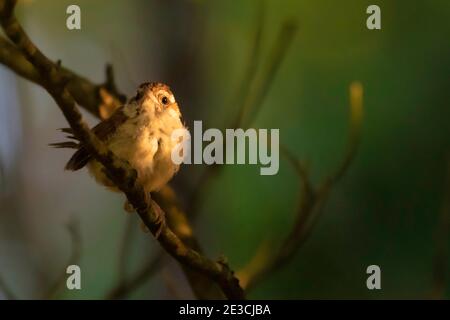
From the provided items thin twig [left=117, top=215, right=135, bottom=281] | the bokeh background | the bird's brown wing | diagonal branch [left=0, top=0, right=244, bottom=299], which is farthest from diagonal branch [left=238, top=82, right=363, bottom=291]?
the bird's brown wing

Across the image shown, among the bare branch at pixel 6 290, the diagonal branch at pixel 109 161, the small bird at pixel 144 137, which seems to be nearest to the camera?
the diagonal branch at pixel 109 161

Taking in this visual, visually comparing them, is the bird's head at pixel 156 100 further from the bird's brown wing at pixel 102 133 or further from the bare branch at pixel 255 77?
the bare branch at pixel 255 77

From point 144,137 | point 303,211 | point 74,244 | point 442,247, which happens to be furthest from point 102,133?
point 442,247

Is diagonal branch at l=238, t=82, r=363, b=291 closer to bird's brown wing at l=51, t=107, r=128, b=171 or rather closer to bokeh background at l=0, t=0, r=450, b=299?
bokeh background at l=0, t=0, r=450, b=299

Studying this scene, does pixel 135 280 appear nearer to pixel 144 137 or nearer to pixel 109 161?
pixel 144 137

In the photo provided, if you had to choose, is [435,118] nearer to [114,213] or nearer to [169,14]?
[169,14]

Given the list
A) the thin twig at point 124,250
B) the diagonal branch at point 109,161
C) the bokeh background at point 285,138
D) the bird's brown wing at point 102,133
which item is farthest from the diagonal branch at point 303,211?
the bird's brown wing at point 102,133
